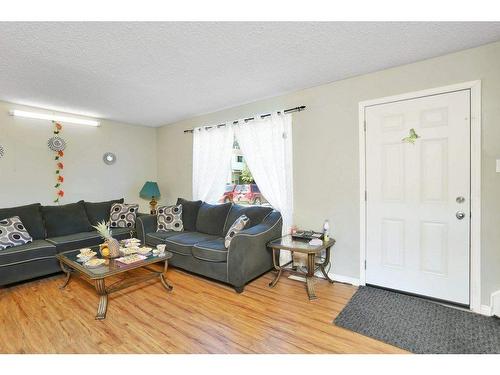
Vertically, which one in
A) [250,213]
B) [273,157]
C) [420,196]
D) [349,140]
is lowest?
[250,213]

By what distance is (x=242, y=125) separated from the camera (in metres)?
3.68

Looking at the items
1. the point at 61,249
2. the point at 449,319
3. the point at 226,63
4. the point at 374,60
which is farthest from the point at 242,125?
the point at 449,319

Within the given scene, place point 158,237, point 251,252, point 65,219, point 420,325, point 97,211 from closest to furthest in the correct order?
point 420,325
point 251,252
point 158,237
point 65,219
point 97,211

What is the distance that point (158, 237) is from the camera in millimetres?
3467

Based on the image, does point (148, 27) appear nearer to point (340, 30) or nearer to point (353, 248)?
point (340, 30)

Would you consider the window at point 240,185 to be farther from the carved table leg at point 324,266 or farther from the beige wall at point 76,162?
the beige wall at point 76,162

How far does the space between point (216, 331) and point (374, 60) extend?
2.81m

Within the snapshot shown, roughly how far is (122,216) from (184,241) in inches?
60.1

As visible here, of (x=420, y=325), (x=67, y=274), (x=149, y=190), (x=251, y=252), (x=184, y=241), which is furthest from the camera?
(x=149, y=190)

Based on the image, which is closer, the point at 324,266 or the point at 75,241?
the point at 324,266

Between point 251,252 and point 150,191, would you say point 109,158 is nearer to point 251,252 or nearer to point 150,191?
point 150,191

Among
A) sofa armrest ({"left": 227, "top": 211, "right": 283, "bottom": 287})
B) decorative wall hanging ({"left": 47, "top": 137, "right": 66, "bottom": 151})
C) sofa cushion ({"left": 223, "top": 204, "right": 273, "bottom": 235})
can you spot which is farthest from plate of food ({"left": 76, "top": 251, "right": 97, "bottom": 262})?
decorative wall hanging ({"left": 47, "top": 137, "right": 66, "bottom": 151})

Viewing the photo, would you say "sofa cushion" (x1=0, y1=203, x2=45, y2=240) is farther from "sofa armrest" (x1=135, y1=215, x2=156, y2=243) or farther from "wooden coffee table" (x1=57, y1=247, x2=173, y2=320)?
"sofa armrest" (x1=135, y1=215, x2=156, y2=243)

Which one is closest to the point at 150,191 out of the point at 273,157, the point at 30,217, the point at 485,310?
the point at 30,217
